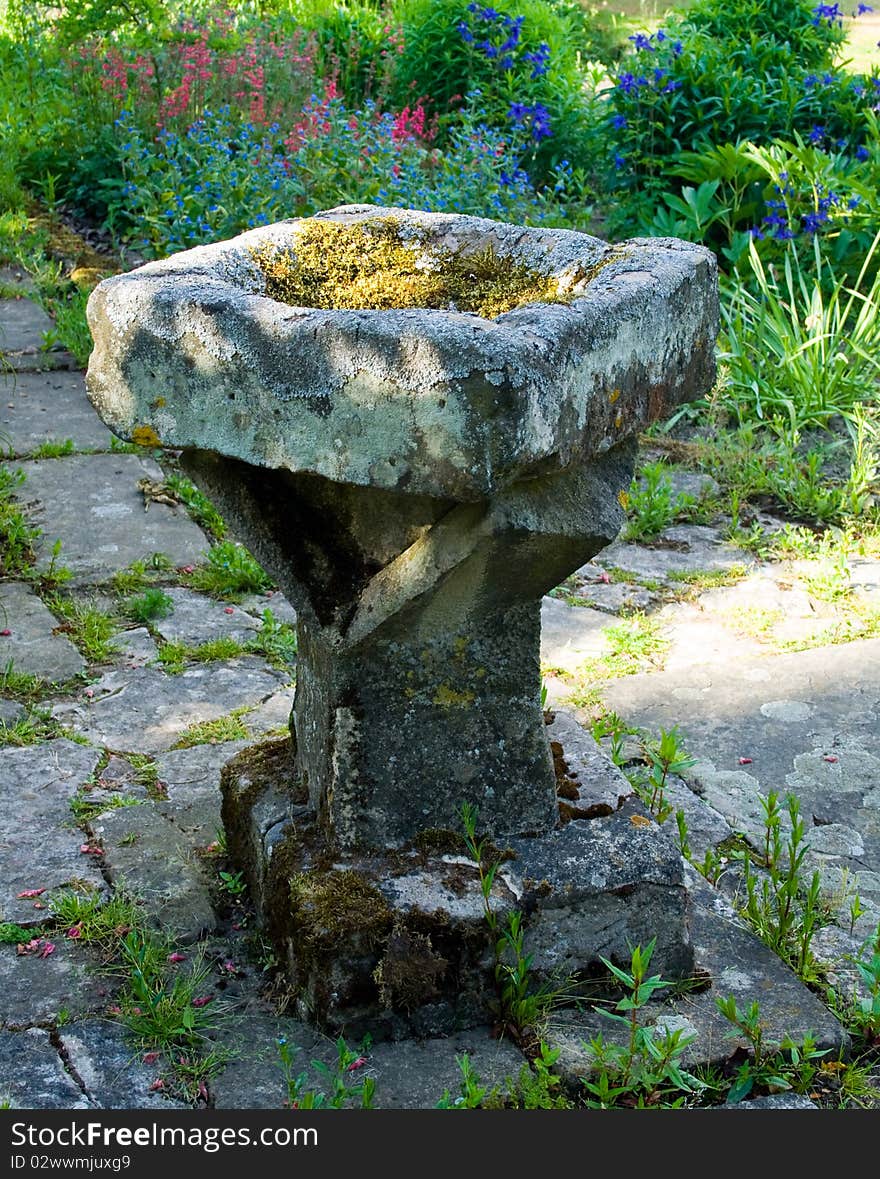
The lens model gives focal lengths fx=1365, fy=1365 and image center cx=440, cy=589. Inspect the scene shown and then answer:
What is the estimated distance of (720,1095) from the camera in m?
2.19

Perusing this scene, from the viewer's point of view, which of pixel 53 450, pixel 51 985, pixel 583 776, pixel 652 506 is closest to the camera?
pixel 51 985

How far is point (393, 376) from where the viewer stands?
1.94 meters

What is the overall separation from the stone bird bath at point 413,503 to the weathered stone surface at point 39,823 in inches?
15.8

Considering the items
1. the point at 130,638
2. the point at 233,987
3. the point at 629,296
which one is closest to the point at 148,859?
the point at 233,987

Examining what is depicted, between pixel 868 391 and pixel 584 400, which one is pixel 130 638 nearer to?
pixel 584 400

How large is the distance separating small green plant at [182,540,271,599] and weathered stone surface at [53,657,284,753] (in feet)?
1.47

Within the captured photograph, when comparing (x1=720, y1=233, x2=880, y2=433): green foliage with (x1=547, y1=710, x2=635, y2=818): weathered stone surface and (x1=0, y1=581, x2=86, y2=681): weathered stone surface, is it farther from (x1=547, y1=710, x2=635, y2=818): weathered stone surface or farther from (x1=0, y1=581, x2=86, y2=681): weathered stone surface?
(x1=0, y1=581, x2=86, y2=681): weathered stone surface

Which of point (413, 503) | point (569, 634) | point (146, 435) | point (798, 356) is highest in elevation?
point (146, 435)

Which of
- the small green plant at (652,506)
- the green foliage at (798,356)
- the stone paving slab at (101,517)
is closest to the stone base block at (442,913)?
the stone paving slab at (101,517)

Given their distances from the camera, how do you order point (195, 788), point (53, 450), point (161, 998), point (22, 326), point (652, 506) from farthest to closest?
point (22, 326), point (53, 450), point (652, 506), point (195, 788), point (161, 998)

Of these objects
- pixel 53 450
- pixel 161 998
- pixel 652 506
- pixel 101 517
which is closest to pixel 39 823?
pixel 161 998

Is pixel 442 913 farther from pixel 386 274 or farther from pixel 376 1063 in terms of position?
pixel 386 274

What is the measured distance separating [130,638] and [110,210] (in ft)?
11.7

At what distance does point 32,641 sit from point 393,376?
2.14 metres
